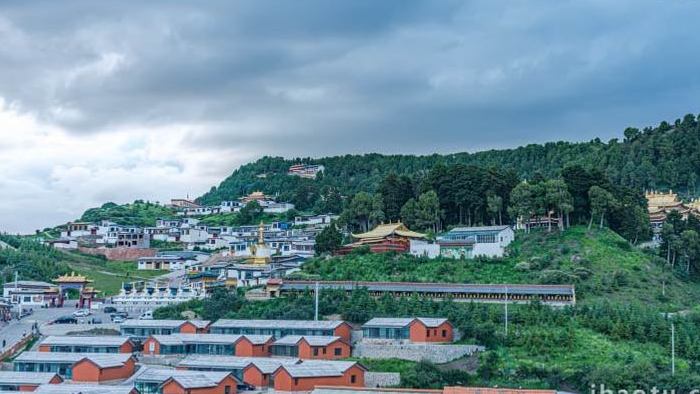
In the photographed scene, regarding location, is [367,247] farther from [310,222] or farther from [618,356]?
[310,222]

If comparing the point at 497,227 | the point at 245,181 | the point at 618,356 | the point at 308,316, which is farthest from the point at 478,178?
the point at 245,181

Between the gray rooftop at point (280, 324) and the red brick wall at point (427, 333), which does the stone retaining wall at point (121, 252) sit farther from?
the red brick wall at point (427, 333)

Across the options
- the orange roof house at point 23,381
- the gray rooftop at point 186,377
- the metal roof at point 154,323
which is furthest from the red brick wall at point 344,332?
the orange roof house at point 23,381

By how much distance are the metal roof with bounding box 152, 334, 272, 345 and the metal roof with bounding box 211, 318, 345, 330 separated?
1210 millimetres

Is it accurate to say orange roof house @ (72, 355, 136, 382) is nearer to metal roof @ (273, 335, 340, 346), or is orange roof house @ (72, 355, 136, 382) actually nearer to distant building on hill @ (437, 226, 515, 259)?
metal roof @ (273, 335, 340, 346)

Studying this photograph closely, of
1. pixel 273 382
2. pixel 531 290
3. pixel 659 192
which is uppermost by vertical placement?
pixel 659 192

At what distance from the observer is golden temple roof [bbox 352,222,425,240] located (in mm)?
61969

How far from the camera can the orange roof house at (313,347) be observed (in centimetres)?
4497

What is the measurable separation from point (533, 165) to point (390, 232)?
38.1 m

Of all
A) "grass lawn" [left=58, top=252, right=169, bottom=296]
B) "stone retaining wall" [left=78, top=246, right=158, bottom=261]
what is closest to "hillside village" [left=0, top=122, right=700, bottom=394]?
"grass lawn" [left=58, top=252, right=169, bottom=296]

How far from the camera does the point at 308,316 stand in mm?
50281

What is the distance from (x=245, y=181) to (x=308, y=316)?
75.8m

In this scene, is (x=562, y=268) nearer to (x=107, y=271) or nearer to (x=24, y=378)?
(x=24, y=378)

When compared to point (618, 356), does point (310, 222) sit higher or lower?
higher
